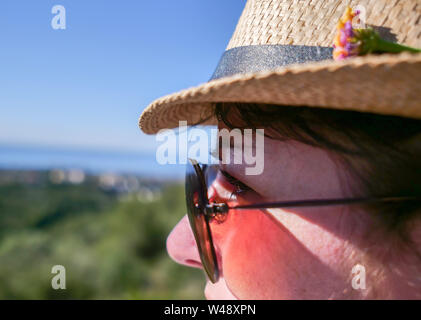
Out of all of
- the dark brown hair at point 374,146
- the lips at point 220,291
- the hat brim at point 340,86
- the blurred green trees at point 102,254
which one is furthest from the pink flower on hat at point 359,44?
the blurred green trees at point 102,254

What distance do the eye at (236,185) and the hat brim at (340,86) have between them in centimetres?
37

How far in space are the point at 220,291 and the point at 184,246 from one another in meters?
0.28

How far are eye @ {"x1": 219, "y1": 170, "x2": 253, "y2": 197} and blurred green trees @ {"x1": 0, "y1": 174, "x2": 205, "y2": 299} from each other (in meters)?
7.82

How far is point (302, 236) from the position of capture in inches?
47.5

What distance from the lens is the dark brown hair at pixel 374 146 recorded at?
3.59 feet

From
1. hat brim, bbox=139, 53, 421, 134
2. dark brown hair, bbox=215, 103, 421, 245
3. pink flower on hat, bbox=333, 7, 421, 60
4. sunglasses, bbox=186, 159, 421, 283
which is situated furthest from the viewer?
sunglasses, bbox=186, 159, 421, 283

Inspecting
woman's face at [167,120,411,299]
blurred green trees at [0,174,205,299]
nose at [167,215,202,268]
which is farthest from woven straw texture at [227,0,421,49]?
blurred green trees at [0,174,205,299]

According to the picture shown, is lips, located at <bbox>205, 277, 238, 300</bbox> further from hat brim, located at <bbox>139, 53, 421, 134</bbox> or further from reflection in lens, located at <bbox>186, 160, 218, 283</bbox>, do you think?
hat brim, located at <bbox>139, 53, 421, 134</bbox>

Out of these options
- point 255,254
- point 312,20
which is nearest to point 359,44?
point 312,20

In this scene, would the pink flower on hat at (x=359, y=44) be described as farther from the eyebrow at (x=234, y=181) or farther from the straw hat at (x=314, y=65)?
the eyebrow at (x=234, y=181)

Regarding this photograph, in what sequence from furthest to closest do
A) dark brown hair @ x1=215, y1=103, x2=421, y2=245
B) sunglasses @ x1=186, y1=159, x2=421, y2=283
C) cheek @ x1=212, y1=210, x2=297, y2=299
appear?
sunglasses @ x1=186, y1=159, x2=421, y2=283 < cheek @ x1=212, y1=210, x2=297, y2=299 < dark brown hair @ x1=215, y1=103, x2=421, y2=245

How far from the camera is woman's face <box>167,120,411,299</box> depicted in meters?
1.18

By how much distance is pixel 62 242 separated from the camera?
17656mm
